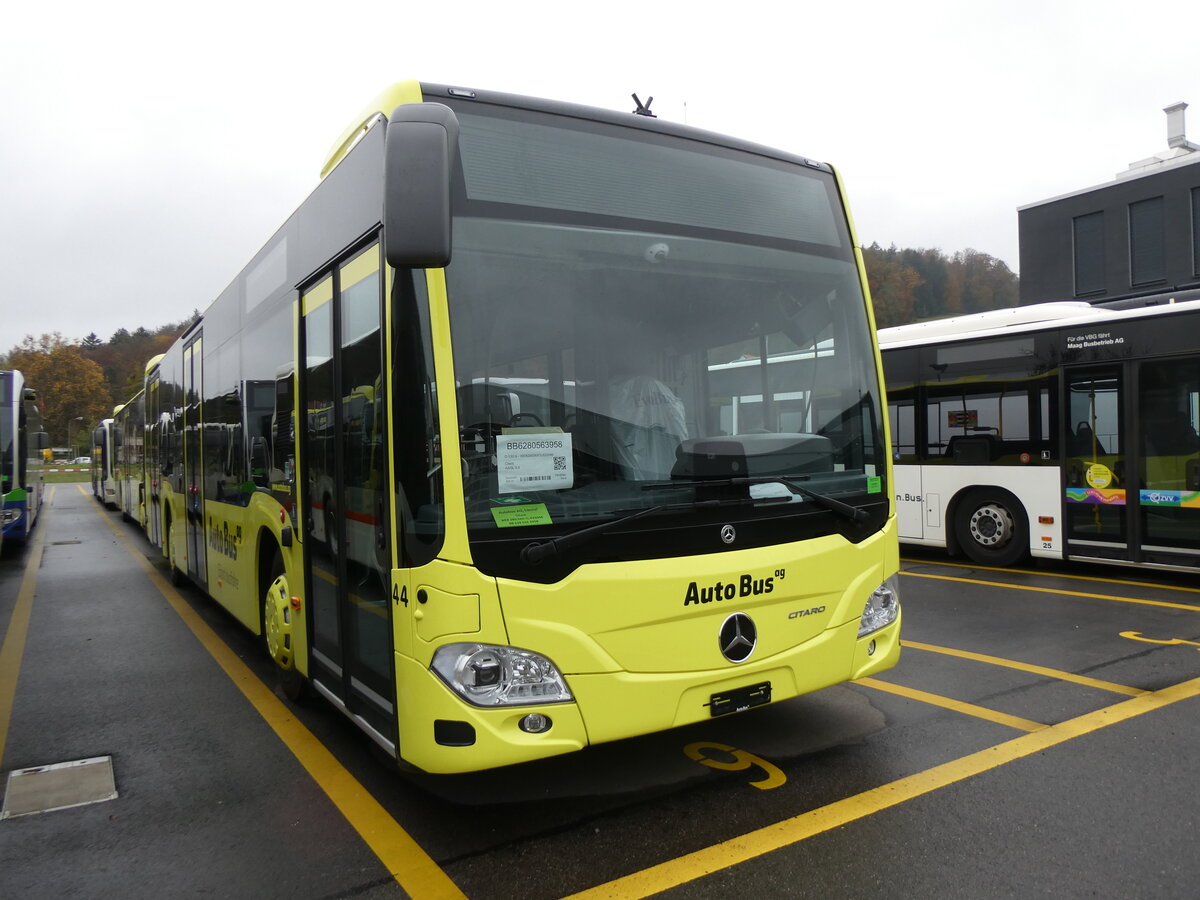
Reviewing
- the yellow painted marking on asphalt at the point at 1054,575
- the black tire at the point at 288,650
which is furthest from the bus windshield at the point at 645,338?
the yellow painted marking on asphalt at the point at 1054,575

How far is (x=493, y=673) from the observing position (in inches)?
122

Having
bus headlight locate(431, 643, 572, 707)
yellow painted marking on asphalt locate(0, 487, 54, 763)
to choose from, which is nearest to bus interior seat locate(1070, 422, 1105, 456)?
bus headlight locate(431, 643, 572, 707)

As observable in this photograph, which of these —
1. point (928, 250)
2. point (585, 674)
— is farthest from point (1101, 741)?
point (928, 250)

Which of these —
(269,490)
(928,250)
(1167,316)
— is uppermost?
(928,250)

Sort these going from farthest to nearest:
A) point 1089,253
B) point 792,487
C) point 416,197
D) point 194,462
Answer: point 1089,253 → point 194,462 → point 792,487 → point 416,197

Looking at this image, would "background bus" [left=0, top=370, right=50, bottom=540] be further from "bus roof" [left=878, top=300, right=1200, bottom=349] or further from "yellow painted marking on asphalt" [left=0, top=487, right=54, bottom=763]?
"bus roof" [left=878, top=300, right=1200, bottom=349]

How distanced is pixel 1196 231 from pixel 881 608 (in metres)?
29.5

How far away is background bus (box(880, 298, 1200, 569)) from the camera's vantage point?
8445 mm

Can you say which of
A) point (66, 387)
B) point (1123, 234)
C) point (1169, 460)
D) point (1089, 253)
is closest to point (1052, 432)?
point (1169, 460)

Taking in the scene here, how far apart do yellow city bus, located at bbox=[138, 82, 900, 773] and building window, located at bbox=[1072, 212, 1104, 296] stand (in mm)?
30560

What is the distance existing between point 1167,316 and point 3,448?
15300 millimetres

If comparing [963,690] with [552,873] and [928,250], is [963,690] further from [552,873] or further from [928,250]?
[928,250]

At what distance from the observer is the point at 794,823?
3.43m

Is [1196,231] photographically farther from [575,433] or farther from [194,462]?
[575,433]
